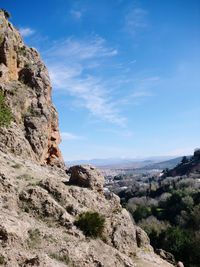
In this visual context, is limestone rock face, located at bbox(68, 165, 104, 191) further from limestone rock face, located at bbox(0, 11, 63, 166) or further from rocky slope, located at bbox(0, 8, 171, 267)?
Answer: limestone rock face, located at bbox(0, 11, 63, 166)

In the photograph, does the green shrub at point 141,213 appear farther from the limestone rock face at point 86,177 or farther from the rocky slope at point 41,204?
the limestone rock face at point 86,177

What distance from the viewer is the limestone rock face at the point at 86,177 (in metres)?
25.0

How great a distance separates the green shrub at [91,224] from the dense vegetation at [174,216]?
2873cm

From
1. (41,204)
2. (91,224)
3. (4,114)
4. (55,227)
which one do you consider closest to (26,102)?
(4,114)

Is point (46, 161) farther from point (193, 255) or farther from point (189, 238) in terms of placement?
point (189, 238)

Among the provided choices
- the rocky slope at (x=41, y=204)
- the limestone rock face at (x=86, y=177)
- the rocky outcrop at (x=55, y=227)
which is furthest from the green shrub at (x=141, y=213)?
the limestone rock face at (x=86, y=177)

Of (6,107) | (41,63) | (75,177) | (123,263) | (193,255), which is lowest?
(193,255)

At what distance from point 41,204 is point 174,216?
3526 inches

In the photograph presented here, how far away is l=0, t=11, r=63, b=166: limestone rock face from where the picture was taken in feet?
91.9

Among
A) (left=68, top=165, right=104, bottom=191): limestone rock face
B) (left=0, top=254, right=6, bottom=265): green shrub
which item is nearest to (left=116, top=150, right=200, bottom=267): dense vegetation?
(left=68, top=165, right=104, bottom=191): limestone rock face

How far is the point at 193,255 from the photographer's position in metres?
48.1

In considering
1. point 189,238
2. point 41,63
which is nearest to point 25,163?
point 41,63

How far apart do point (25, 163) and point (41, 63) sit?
16.7m

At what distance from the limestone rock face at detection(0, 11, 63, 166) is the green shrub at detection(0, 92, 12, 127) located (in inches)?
18.0
